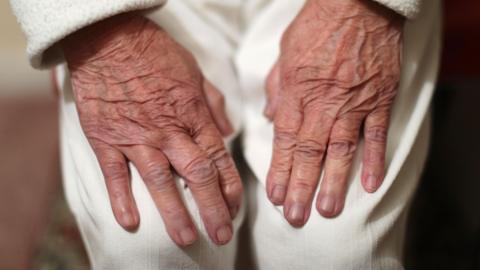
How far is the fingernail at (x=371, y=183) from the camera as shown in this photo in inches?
24.0

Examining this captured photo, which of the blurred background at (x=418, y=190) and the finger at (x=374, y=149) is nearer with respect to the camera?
the finger at (x=374, y=149)

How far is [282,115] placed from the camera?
2.12ft

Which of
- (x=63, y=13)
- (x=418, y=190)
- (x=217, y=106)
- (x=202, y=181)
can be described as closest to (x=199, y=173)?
(x=202, y=181)

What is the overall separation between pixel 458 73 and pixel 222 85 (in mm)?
408

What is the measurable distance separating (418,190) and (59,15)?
2.68 ft

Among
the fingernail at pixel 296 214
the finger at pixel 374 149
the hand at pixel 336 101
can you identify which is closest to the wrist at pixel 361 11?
the hand at pixel 336 101

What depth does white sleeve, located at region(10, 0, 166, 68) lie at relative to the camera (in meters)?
0.58

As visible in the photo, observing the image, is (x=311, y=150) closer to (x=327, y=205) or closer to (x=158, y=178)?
(x=327, y=205)

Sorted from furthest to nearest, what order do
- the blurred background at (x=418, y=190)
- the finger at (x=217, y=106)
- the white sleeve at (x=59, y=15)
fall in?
the blurred background at (x=418, y=190) < the finger at (x=217, y=106) < the white sleeve at (x=59, y=15)

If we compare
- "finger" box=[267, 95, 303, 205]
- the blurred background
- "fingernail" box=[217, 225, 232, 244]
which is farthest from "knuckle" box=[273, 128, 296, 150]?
the blurred background

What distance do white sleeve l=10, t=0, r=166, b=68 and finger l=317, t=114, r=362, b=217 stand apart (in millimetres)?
244

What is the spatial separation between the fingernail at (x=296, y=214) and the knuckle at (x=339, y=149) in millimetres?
65

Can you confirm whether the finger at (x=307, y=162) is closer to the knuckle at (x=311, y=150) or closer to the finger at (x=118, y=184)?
the knuckle at (x=311, y=150)

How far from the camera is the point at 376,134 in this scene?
0.62m
